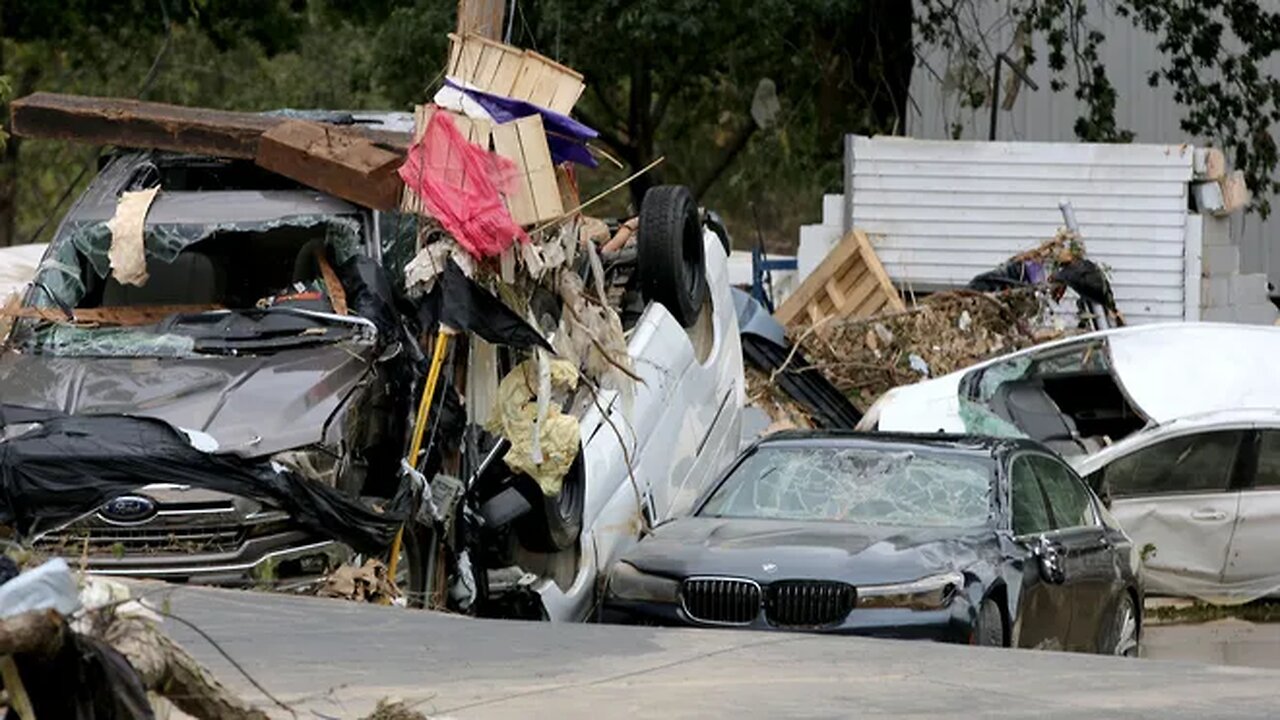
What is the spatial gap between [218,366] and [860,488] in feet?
10.9

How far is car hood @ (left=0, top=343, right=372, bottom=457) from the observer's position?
9.23 meters

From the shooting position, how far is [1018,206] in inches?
856

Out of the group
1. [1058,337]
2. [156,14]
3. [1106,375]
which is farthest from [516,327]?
[156,14]

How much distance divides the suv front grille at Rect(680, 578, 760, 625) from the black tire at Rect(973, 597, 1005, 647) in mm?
997

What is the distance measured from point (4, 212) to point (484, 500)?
21.5m

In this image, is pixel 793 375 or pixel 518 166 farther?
pixel 793 375

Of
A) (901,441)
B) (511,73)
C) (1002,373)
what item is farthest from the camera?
(1002,373)

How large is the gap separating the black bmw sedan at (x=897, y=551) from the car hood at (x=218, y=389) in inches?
67.6

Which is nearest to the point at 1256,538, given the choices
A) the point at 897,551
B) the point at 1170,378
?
the point at 1170,378

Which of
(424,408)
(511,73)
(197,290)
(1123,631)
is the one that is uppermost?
(511,73)

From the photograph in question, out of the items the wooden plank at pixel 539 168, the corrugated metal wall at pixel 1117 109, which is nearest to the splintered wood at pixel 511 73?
the wooden plank at pixel 539 168

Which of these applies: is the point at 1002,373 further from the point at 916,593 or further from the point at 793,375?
the point at 916,593

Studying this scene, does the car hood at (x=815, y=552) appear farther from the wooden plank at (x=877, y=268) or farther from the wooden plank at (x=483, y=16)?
the wooden plank at (x=877, y=268)

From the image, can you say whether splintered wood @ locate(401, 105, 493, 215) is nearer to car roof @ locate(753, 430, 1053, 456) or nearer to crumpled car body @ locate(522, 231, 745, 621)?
crumpled car body @ locate(522, 231, 745, 621)
